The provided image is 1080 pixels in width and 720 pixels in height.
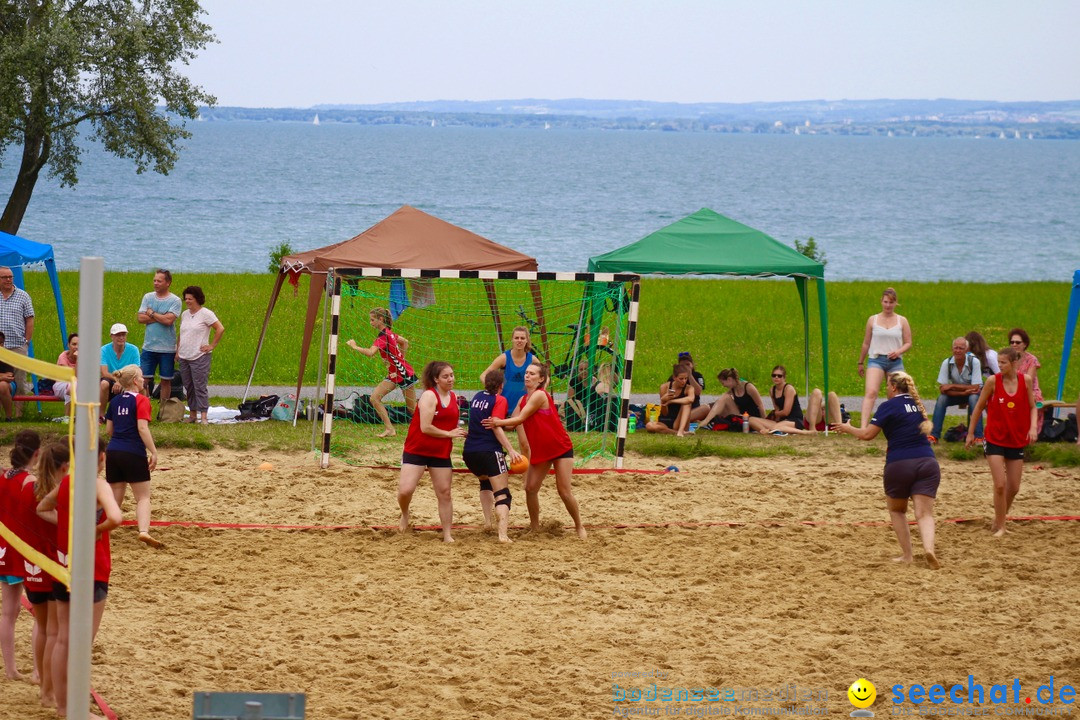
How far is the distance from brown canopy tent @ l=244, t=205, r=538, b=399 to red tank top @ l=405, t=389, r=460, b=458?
4170 mm

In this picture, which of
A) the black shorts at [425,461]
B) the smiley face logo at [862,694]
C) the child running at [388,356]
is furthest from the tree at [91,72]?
the smiley face logo at [862,694]

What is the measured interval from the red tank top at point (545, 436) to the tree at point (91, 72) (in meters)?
13.6

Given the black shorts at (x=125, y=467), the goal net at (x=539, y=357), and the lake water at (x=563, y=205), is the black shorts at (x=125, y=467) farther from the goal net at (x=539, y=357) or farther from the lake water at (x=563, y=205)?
the lake water at (x=563, y=205)

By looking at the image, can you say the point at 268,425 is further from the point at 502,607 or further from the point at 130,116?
the point at 130,116

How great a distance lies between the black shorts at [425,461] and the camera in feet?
27.7

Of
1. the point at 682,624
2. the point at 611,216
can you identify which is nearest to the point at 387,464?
the point at 682,624

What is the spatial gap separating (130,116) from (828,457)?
14559 millimetres

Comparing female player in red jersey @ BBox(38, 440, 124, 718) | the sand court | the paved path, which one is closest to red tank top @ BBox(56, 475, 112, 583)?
female player in red jersey @ BBox(38, 440, 124, 718)

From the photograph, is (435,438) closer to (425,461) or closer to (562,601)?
(425,461)

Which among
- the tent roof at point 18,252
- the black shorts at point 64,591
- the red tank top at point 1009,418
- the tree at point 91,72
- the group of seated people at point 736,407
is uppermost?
the tree at point 91,72

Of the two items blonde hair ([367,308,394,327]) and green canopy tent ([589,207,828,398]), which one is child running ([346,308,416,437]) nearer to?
blonde hair ([367,308,394,327])

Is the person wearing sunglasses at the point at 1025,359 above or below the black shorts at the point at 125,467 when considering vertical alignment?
above

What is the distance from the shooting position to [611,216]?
232ft

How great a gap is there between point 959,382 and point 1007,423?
3881 mm
